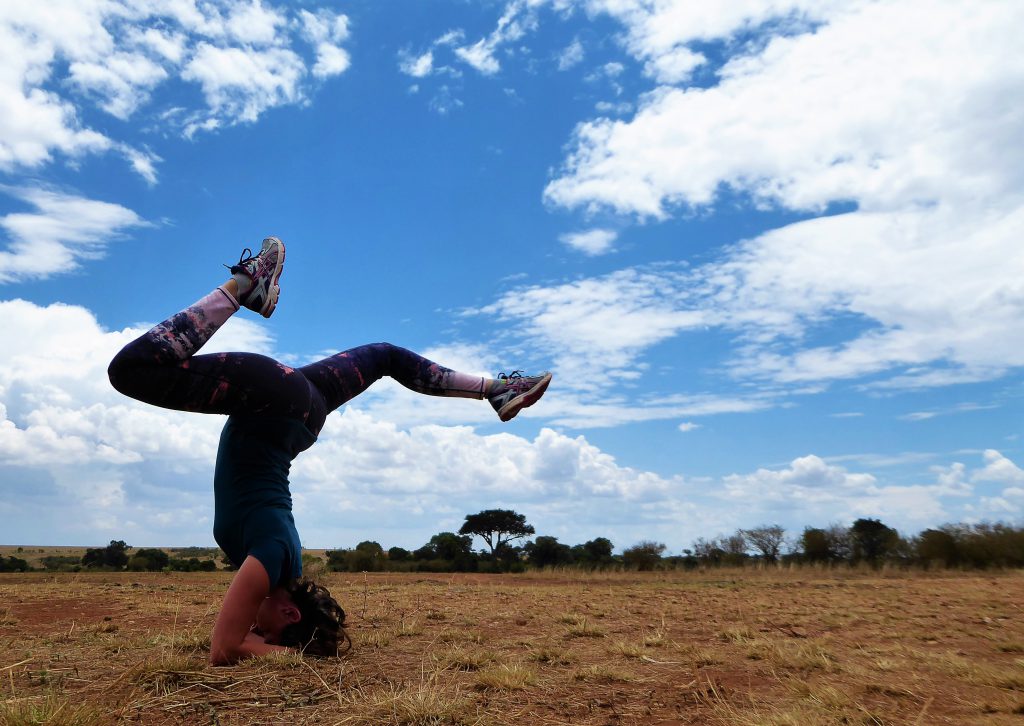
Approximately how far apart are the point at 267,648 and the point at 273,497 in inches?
37.4

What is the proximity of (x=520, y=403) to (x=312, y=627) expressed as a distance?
212 centimetres

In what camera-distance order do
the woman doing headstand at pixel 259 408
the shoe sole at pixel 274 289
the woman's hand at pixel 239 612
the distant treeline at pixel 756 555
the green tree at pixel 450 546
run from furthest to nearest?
the green tree at pixel 450 546 < the distant treeline at pixel 756 555 < the shoe sole at pixel 274 289 < the woman's hand at pixel 239 612 < the woman doing headstand at pixel 259 408

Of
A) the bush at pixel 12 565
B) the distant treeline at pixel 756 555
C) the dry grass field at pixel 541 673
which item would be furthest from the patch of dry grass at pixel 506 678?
the bush at pixel 12 565

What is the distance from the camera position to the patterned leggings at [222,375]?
3734 millimetres

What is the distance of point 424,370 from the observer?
4891 mm

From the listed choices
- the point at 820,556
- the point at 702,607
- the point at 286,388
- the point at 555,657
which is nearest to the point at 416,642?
the point at 555,657

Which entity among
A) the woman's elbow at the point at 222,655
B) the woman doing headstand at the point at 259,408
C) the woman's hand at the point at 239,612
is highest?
the woman doing headstand at the point at 259,408

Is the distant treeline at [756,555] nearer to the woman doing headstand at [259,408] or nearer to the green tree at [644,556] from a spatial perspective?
the green tree at [644,556]

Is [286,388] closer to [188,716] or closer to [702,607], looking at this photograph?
[188,716]

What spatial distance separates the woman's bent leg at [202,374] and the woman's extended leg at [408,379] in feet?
0.92

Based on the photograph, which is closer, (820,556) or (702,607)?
(702,607)

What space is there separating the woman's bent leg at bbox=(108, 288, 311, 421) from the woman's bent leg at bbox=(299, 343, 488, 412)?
0.83ft

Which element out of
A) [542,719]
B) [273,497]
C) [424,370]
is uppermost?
[424,370]

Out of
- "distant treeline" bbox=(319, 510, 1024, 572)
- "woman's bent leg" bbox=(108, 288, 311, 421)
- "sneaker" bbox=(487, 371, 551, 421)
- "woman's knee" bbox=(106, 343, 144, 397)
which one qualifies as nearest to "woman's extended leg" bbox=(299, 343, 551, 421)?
"sneaker" bbox=(487, 371, 551, 421)
